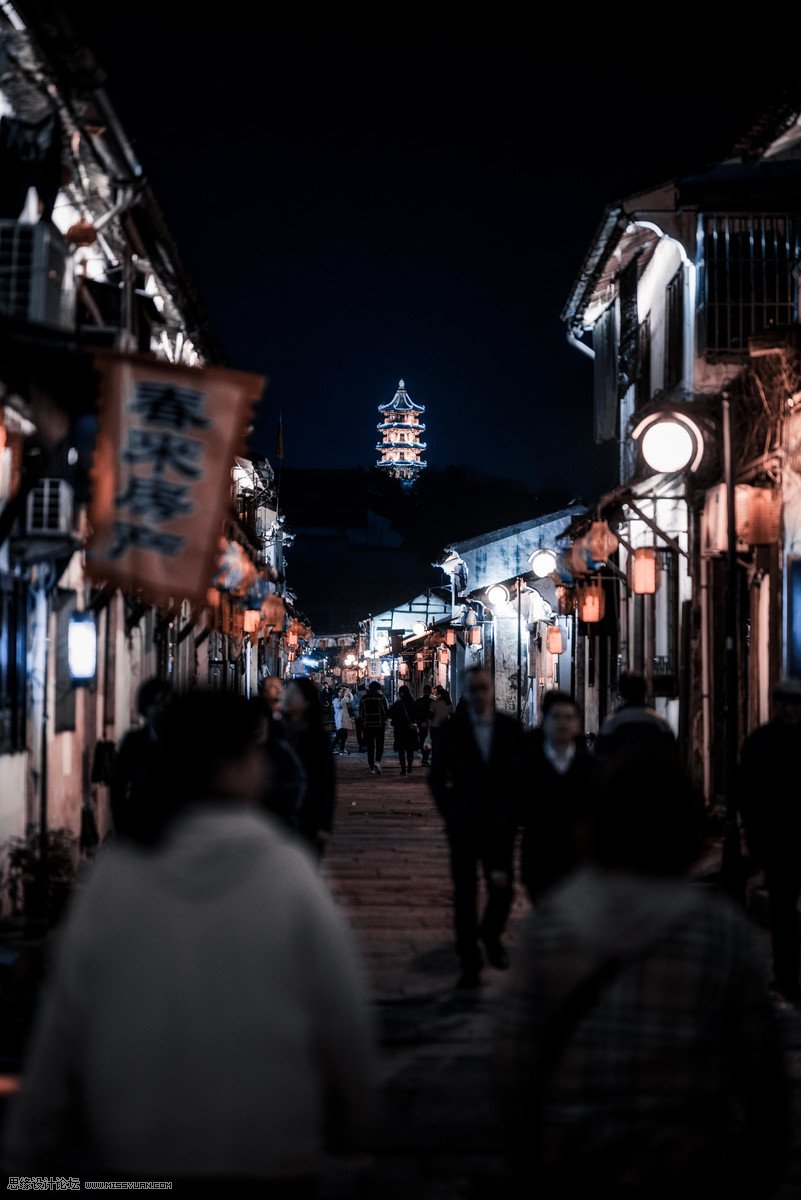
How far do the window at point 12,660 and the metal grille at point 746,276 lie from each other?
1098 centimetres

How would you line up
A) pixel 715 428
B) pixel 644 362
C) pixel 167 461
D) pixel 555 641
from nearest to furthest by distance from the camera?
pixel 167 461 → pixel 715 428 → pixel 644 362 → pixel 555 641

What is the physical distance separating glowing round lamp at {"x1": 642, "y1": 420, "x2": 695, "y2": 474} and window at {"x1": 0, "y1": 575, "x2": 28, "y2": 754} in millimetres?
8713

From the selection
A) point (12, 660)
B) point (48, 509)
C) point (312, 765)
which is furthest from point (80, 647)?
point (312, 765)

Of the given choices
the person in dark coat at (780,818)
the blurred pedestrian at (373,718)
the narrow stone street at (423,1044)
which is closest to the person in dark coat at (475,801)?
the narrow stone street at (423,1044)

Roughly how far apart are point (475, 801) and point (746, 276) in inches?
449

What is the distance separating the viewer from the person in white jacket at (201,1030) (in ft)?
9.95

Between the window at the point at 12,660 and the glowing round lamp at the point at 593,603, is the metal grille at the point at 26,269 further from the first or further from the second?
the glowing round lamp at the point at 593,603

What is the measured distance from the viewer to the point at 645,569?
66.1 feet

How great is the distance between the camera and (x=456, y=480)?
109m

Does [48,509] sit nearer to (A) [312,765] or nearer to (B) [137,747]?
(B) [137,747]

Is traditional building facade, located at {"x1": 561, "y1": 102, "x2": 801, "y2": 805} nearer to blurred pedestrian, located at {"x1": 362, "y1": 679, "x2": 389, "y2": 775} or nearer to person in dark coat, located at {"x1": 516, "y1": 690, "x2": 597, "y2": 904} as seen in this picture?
person in dark coat, located at {"x1": 516, "y1": 690, "x2": 597, "y2": 904}

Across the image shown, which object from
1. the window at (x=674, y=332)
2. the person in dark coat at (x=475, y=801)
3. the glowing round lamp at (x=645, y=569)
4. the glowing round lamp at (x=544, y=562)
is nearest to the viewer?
the person in dark coat at (x=475, y=801)

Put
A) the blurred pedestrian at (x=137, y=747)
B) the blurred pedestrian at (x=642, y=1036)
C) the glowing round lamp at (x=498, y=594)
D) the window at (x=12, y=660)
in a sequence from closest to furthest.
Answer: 1. the blurred pedestrian at (x=642, y=1036)
2. the blurred pedestrian at (x=137, y=747)
3. the window at (x=12, y=660)
4. the glowing round lamp at (x=498, y=594)

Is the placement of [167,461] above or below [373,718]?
above
